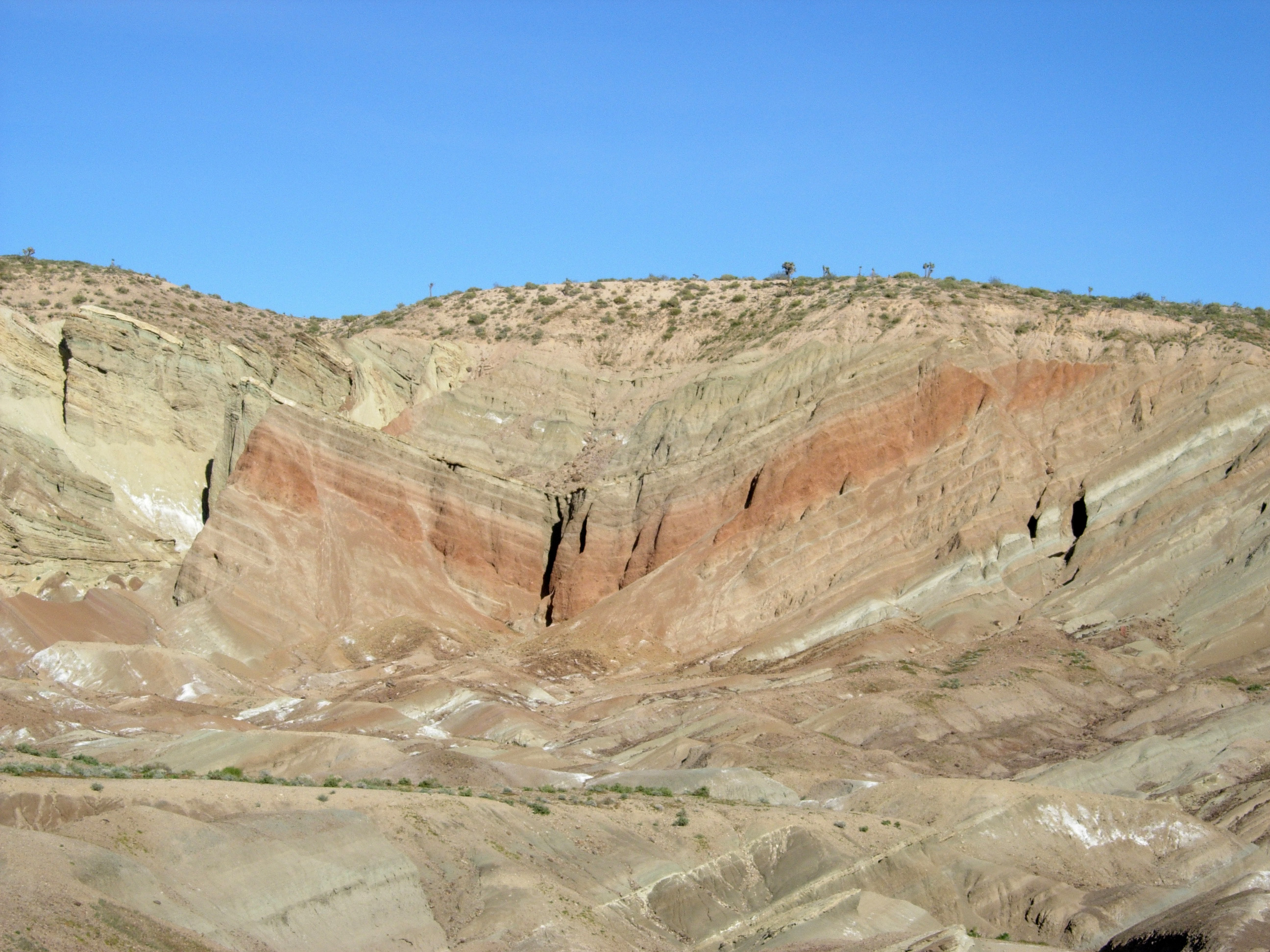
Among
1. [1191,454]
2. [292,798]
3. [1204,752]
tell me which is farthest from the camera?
[1191,454]

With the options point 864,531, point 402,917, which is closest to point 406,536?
point 864,531

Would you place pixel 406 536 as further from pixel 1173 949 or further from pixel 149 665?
pixel 1173 949

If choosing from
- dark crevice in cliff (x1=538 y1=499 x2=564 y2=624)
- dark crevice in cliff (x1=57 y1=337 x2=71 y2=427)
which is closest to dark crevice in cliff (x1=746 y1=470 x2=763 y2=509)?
dark crevice in cliff (x1=538 y1=499 x2=564 y2=624)

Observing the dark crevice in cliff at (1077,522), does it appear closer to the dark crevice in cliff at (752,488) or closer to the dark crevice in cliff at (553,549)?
the dark crevice in cliff at (752,488)

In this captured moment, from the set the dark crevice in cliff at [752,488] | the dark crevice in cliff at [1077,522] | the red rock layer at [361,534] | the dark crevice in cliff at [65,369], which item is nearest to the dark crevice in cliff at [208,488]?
the red rock layer at [361,534]

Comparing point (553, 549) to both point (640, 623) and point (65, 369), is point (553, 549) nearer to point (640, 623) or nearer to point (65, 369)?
point (640, 623)

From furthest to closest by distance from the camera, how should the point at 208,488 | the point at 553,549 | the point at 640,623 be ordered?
the point at 553,549
the point at 208,488
the point at 640,623

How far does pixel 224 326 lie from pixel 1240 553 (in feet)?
141

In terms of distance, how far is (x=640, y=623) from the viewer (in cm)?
4653

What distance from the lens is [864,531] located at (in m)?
46.4

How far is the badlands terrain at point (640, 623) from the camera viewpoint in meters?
19.9

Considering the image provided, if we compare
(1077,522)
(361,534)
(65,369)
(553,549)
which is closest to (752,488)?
(553,549)

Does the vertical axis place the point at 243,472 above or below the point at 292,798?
above

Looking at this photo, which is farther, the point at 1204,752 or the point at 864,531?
the point at 864,531
